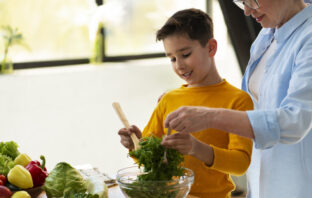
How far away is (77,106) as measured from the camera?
153 inches

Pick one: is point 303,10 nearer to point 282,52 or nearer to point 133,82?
point 282,52

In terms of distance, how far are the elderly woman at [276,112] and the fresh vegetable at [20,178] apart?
0.52 m

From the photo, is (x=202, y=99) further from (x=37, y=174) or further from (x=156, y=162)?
(x=37, y=174)

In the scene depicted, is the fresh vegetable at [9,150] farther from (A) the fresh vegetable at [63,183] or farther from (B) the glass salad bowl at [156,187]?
(B) the glass salad bowl at [156,187]

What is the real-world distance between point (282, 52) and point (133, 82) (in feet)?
8.99

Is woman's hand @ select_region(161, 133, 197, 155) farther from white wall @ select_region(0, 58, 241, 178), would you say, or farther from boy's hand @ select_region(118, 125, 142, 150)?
white wall @ select_region(0, 58, 241, 178)

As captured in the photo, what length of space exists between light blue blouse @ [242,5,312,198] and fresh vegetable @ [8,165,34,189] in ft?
2.56

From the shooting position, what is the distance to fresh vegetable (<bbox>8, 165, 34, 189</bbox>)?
56.2 inches

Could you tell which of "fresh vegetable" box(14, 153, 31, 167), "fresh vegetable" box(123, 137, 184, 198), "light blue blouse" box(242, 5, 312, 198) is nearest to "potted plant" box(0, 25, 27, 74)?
"fresh vegetable" box(14, 153, 31, 167)

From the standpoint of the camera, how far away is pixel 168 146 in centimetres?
131

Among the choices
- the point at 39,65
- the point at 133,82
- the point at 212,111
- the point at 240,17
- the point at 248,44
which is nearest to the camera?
the point at 212,111

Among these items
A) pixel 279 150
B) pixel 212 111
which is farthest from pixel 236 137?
pixel 212 111

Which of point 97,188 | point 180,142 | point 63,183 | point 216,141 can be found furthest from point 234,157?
point 63,183

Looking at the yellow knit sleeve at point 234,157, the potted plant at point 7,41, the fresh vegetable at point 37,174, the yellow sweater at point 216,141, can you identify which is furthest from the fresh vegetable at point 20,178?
the potted plant at point 7,41
